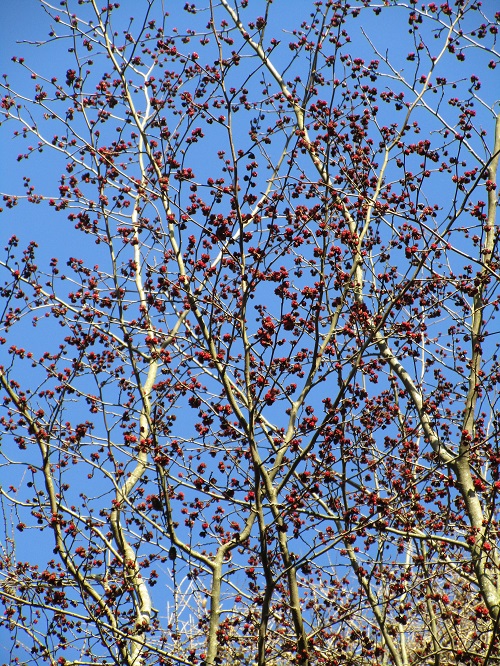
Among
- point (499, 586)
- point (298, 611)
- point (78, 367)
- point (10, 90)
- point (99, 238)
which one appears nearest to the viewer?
point (298, 611)

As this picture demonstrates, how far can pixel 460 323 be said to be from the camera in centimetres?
769

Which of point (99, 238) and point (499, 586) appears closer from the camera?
point (499, 586)

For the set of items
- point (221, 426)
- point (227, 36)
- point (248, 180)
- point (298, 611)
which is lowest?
point (298, 611)

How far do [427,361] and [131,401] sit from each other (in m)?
3.07

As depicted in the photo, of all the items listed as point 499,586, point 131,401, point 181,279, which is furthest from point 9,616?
point 499,586

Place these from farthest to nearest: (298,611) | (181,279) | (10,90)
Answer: (10,90)
(181,279)
(298,611)

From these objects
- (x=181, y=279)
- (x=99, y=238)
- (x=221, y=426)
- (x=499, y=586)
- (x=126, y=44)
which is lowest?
(x=499, y=586)

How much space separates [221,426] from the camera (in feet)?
18.6

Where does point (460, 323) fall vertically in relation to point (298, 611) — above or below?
above

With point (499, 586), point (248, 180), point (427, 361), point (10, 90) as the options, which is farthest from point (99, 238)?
point (499, 586)

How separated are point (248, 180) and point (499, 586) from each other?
397cm

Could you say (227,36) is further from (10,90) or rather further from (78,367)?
(78,367)

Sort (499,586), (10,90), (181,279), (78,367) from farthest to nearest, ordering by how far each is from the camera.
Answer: (10,90)
(78,367)
(499,586)
(181,279)

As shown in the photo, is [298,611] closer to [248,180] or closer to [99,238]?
[248,180]
